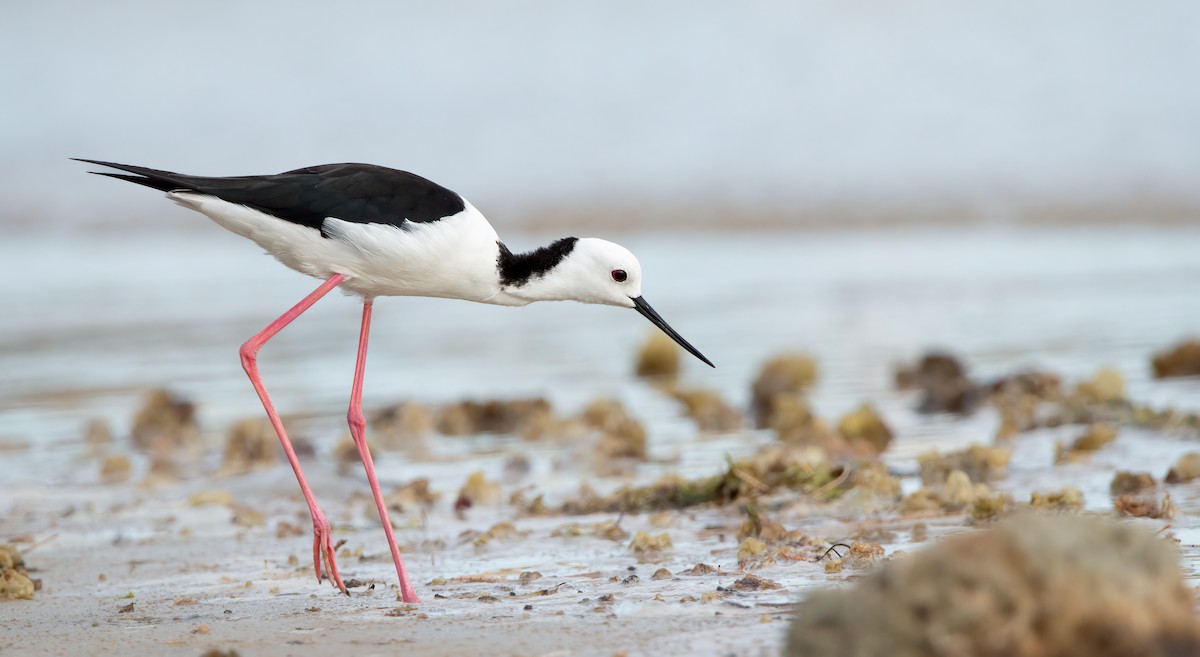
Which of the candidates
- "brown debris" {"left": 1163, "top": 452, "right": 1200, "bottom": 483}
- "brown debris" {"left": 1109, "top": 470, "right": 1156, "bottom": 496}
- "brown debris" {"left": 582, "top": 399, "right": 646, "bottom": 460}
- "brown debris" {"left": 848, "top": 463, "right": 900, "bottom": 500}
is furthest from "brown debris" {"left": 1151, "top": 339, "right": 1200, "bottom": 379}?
"brown debris" {"left": 848, "top": 463, "right": 900, "bottom": 500}

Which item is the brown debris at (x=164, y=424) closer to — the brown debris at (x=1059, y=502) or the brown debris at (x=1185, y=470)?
the brown debris at (x=1059, y=502)

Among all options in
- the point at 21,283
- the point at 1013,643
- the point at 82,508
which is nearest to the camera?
the point at 1013,643

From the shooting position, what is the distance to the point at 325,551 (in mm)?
4305

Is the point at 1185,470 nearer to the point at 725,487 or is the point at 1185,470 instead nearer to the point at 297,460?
the point at 725,487

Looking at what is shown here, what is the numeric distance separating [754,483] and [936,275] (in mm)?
8597

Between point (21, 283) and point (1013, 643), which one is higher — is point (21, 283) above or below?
above

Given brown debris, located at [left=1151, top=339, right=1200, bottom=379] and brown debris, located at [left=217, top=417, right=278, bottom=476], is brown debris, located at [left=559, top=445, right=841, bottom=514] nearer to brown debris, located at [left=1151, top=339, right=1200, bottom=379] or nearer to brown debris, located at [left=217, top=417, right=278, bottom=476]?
brown debris, located at [left=217, top=417, right=278, bottom=476]

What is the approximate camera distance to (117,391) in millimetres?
9148

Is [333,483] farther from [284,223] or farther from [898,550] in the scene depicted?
[898,550]

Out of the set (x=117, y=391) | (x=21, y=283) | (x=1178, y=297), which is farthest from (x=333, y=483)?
(x=21, y=283)

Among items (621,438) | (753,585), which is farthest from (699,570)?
(621,438)

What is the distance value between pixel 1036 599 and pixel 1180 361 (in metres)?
6.25

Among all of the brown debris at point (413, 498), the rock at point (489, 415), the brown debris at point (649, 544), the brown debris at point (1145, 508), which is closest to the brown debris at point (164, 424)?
the rock at point (489, 415)

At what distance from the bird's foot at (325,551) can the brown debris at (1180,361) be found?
17.2 ft
